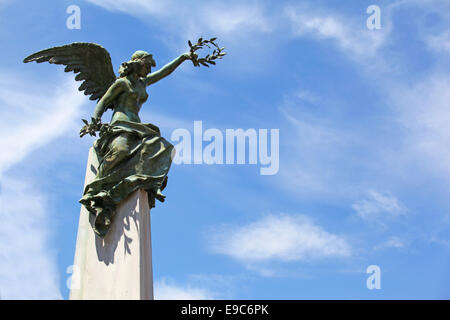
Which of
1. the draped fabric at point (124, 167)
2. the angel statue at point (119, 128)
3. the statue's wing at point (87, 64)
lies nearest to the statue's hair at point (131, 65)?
the angel statue at point (119, 128)

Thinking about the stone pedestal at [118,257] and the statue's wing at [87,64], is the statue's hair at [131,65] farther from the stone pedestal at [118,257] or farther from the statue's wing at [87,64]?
the stone pedestal at [118,257]

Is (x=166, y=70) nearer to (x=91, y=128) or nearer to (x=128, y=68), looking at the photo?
(x=128, y=68)

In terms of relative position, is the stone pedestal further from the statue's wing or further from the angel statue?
the statue's wing

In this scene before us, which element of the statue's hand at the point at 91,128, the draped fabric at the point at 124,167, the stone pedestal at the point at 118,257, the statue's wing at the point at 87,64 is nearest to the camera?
the stone pedestal at the point at 118,257

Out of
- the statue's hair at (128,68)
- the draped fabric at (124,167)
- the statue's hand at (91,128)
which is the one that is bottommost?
the draped fabric at (124,167)

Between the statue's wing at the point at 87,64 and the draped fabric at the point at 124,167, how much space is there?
158 centimetres

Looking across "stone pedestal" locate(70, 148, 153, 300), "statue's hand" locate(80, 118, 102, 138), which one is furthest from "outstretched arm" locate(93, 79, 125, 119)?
"stone pedestal" locate(70, 148, 153, 300)

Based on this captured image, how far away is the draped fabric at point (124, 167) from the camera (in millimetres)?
11805

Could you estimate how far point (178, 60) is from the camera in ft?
44.3
